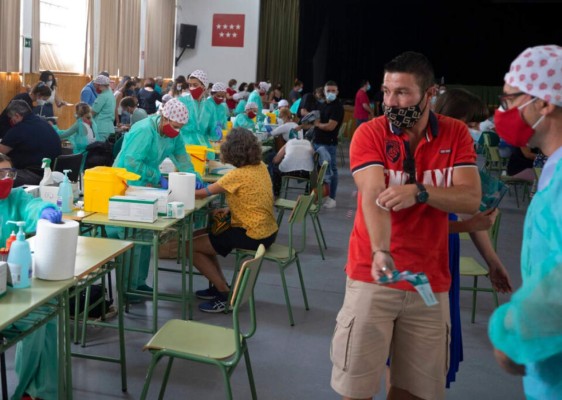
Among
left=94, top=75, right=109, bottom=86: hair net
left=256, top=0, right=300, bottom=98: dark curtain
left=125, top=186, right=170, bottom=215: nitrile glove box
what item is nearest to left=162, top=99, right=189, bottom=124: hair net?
left=125, top=186, right=170, bottom=215: nitrile glove box

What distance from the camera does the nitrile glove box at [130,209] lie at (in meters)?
3.46

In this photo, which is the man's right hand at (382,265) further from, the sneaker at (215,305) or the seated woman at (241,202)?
the sneaker at (215,305)

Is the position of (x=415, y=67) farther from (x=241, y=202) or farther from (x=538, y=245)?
(x=241, y=202)

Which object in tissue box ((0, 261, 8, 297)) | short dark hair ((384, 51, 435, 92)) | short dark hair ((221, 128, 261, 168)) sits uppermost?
short dark hair ((384, 51, 435, 92))

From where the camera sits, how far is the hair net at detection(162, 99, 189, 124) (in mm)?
4148

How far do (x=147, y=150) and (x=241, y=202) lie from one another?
0.69 metres

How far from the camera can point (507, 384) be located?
3377 millimetres

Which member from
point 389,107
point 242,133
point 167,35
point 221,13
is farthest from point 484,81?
point 389,107

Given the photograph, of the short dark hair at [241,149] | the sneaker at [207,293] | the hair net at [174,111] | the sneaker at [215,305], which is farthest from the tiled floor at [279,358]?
the hair net at [174,111]

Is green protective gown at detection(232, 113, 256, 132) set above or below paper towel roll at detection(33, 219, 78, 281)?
above

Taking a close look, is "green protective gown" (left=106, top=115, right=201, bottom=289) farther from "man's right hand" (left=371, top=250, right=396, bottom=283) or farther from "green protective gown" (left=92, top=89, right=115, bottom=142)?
"green protective gown" (left=92, top=89, right=115, bottom=142)

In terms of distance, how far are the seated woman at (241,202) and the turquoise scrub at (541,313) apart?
2835mm

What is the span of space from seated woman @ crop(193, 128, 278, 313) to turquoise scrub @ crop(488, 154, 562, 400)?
9.30 ft

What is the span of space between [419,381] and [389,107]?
847 millimetres
